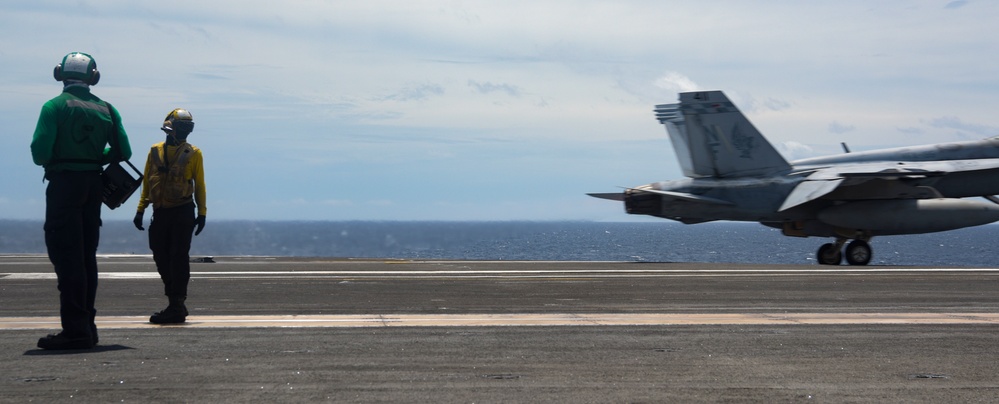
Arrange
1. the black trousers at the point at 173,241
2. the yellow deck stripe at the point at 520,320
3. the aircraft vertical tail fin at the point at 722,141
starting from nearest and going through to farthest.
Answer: the yellow deck stripe at the point at 520,320 → the black trousers at the point at 173,241 → the aircraft vertical tail fin at the point at 722,141

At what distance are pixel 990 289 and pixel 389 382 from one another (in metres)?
11.1

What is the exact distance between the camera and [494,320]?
8.79 m

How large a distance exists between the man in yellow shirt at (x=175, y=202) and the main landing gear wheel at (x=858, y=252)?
887 inches

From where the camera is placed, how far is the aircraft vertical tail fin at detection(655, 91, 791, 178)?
92.3 ft

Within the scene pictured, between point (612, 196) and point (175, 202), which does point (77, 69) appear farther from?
point (612, 196)

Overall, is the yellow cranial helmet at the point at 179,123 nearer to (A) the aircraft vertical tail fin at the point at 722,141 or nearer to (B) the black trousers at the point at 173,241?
(B) the black trousers at the point at 173,241

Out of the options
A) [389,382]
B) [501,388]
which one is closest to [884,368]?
[501,388]

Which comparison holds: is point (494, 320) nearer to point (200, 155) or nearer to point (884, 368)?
point (200, 155)

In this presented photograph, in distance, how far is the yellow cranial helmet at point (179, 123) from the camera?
334 inches

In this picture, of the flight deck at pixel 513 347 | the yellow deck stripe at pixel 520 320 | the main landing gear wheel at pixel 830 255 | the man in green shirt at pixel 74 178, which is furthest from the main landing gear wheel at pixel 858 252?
the man in green shirt at pixel 74 178

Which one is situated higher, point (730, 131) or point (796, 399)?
point (730, 131)

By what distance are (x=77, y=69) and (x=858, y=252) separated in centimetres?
2435

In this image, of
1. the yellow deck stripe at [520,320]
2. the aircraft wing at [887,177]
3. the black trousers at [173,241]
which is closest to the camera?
the yellow deck stripe at [520,320]

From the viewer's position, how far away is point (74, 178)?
6.84m
